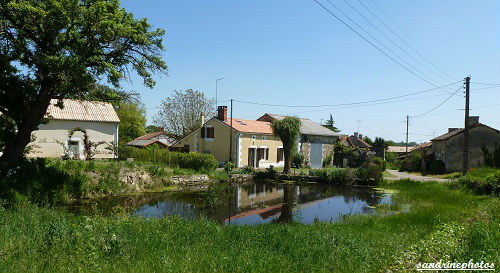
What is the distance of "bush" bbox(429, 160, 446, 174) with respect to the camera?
103ft

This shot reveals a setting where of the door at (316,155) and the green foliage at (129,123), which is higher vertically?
the green foliage at (129,123)

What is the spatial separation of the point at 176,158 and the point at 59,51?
15.0 metres

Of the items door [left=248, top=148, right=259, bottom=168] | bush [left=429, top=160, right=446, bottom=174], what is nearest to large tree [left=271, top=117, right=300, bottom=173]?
door [left=248, top=148, right=259, bottom=168]

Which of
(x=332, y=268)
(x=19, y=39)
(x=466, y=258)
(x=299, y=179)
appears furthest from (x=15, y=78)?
(x=299, y=179)

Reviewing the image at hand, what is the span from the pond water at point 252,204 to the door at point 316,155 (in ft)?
Answer: 47.7

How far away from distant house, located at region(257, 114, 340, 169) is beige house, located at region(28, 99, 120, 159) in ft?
58.5

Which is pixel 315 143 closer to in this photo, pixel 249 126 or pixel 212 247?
pixel 249 126

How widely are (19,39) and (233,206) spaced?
11.1 metres

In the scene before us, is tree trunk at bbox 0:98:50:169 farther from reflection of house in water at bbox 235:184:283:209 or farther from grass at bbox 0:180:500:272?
reflection of house in water at bbox 235:184:283:209

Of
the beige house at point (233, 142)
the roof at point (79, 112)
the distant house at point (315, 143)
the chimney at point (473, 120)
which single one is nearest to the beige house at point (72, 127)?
the roof at point (79, 112)

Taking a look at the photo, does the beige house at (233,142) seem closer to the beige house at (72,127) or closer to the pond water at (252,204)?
the beige house at (72,127)

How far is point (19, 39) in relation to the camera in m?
12.9

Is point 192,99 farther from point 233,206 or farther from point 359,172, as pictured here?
point 233,206

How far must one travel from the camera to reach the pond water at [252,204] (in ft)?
45.1
